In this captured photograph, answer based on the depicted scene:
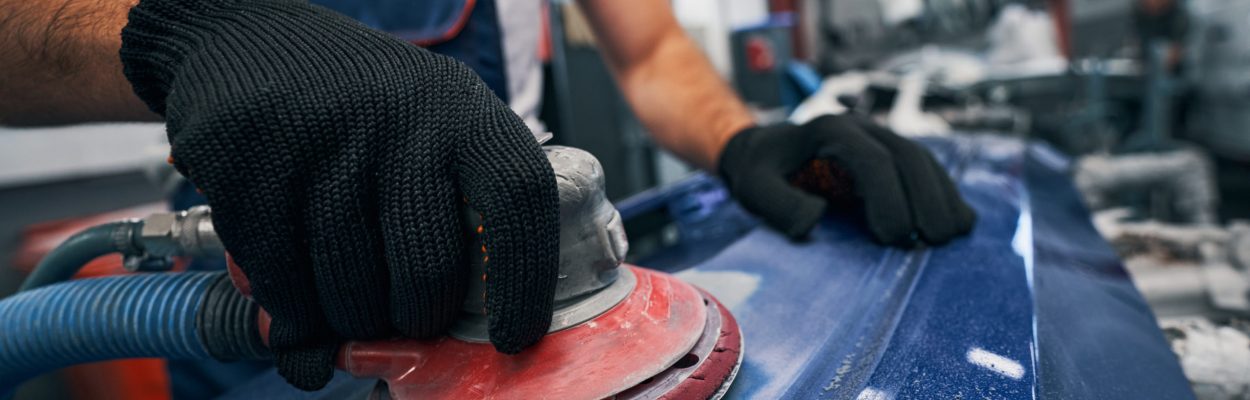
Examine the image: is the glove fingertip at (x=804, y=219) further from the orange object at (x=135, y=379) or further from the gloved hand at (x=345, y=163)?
the orange object at (x=135, y=379)

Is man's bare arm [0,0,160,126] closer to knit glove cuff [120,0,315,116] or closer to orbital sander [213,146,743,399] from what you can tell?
knit glove cuff [120,0,315,116]

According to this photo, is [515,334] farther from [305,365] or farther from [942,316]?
[942,316]

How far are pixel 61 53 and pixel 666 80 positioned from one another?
83 centimetres

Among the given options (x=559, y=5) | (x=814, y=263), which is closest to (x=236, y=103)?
(x=814, y=263)

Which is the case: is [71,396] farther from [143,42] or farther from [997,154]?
[997,154]

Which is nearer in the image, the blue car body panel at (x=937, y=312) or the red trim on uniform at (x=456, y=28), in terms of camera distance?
the blue car body panel at (x=937, y=312)

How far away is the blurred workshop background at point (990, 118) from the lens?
41.3 inches

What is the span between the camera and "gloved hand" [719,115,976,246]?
0.81 meters

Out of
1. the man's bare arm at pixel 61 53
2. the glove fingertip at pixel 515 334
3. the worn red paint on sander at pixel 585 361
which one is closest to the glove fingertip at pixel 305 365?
the worn red paint on sander at pixel 585 361

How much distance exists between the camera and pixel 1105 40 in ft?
15.5

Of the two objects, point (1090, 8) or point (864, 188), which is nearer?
point (864, 188)

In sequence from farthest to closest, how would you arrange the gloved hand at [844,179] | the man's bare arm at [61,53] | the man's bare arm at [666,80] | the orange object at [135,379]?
the man's bare arm at [666,80], the orange object at [135,379], the gloved hand at [844,179], the man's bare arm at [61,53]

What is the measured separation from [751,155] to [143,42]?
0.72 metres

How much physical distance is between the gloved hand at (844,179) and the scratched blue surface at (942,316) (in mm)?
31
